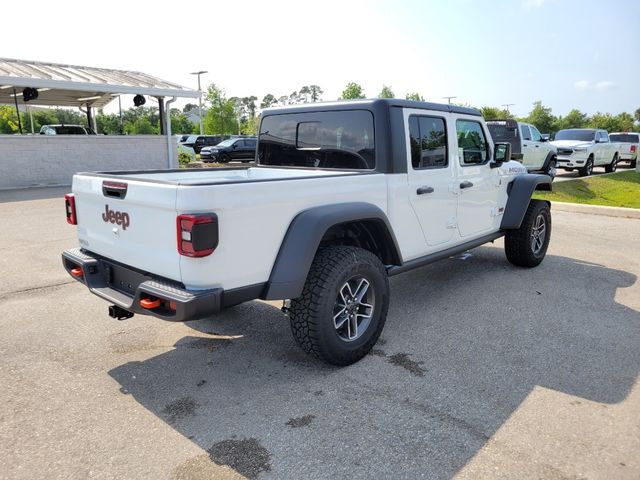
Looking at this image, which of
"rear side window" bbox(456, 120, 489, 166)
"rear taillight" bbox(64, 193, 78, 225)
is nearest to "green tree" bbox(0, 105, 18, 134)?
"rear taillight" bbox(64, 193, 78, 225)

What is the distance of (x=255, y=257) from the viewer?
296cm

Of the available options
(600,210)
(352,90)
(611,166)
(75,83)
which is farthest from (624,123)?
(75,83)

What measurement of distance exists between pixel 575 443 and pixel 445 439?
0.70 meters

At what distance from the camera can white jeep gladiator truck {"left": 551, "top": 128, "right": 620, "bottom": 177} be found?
57.8ft

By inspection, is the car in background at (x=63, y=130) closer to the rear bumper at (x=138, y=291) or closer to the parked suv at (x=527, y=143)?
the parked suv at (x=527, y=143)

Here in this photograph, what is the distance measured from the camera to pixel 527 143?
50.0 ft

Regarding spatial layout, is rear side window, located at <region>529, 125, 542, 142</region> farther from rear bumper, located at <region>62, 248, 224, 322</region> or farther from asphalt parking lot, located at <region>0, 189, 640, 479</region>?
rear bumper, located at <region>62, 248, 224, 322</region>

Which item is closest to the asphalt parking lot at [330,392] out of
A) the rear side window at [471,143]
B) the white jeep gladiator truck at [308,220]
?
the white jeep gladiator truck at [308,220]

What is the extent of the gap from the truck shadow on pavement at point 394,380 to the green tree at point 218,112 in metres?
40.6

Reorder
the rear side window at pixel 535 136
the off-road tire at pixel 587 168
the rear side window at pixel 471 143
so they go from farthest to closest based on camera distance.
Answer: the off-road tire at pixel 587 168 < the rear side window at pixel 535 136 < the rear side window at pixel 471 143

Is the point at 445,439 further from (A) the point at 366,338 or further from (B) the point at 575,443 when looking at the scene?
(A) the point at 366,338

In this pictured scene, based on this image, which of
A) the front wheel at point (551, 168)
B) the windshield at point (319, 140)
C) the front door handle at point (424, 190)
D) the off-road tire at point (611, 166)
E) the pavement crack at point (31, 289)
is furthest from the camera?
the off-road tire at point (611, 166)

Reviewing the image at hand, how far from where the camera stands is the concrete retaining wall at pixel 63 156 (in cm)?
1466

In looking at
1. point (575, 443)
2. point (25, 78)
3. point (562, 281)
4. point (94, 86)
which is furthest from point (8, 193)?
point (575, 443)
